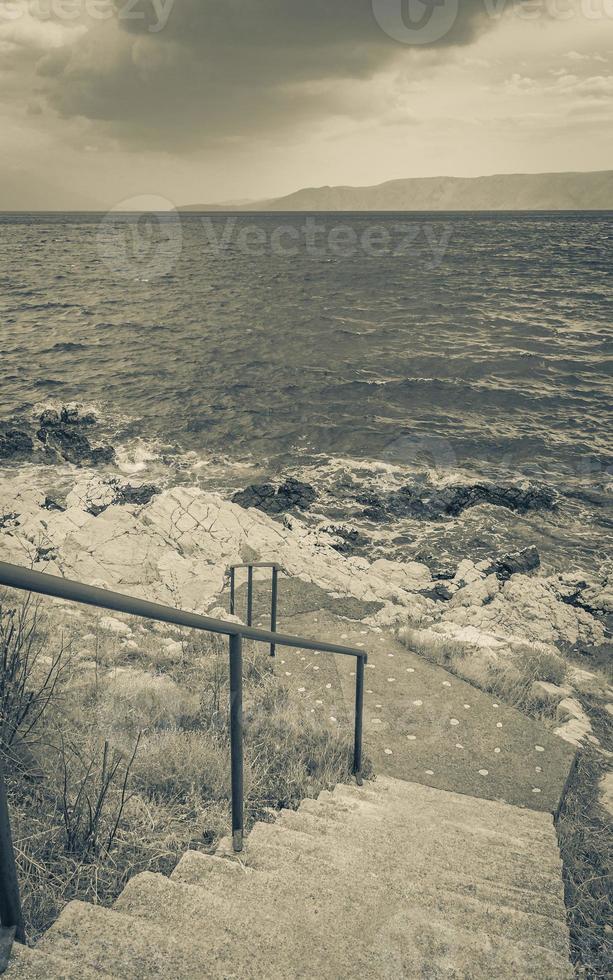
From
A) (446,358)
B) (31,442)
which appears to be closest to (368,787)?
(31,442)

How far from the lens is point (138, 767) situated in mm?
3840

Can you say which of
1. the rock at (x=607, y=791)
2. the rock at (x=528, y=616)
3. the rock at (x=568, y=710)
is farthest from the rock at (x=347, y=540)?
the rock at (x=607, y=791)

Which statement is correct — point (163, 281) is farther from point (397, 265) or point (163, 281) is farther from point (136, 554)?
point (136, 554)

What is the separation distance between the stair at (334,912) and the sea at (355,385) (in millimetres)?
9167

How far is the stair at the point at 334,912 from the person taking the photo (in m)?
1.88

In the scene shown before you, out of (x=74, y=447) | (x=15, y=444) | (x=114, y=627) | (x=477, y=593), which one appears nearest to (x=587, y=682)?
(x=477, y=593)

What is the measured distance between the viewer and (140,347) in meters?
30.9

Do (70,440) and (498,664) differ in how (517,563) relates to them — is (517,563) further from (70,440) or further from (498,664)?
(70,440)

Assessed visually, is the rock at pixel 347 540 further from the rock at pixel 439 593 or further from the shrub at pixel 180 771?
the shrub at pixel 180 771

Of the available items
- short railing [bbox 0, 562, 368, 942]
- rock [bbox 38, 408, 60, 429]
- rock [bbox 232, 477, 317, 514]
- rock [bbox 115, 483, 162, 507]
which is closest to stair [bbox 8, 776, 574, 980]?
short railing [bbox 0, 562, 368, 942]

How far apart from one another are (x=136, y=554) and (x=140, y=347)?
72.1 feet

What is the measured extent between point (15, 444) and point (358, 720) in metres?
15.4

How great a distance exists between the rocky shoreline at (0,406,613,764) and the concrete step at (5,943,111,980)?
6257 millimetres

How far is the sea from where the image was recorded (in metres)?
15.5
